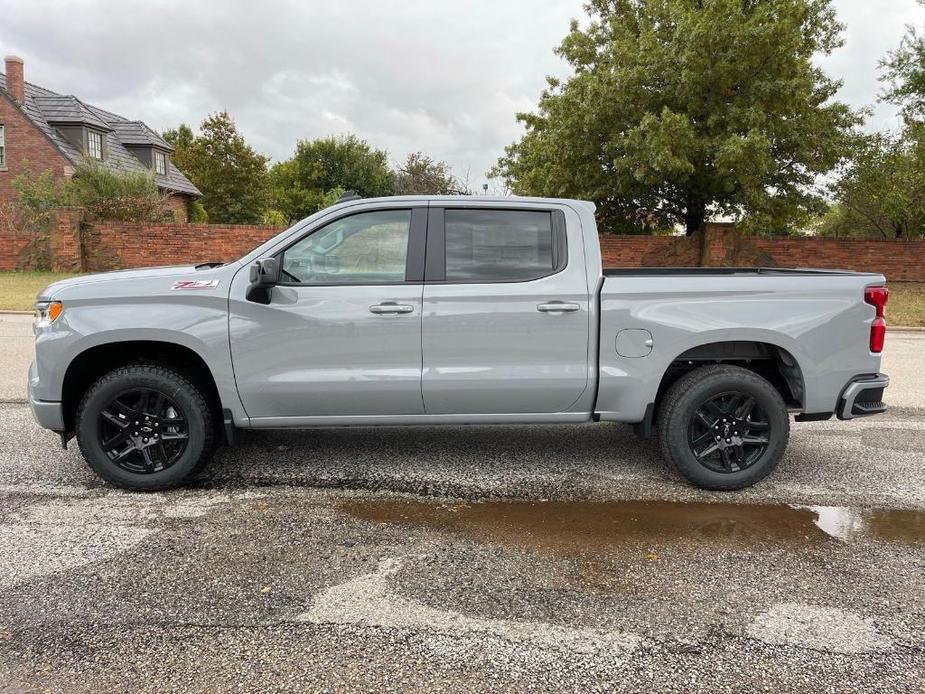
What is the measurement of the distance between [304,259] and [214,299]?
608mm

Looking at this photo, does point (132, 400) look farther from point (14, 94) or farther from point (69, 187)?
point (14, 94)

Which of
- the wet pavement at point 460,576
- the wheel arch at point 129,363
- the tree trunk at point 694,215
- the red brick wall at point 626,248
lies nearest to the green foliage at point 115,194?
the red brick wall at point 626,248

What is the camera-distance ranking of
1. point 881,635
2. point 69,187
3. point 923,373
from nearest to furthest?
point 881,635 < point 923,373 < point 69,187

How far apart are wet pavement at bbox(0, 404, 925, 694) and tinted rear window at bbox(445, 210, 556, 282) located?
1.41 meters

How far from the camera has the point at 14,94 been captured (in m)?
33.6

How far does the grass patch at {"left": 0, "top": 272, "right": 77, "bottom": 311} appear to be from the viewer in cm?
1509

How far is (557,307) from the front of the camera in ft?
14.5

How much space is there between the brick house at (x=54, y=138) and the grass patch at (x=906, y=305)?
84.9ft

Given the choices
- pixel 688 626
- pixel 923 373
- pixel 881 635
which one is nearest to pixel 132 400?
pixel 688 626

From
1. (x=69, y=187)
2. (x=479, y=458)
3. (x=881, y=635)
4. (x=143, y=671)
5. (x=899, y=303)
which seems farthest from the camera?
(x=69, y=187)

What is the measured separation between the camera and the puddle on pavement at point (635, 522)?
12.6ft

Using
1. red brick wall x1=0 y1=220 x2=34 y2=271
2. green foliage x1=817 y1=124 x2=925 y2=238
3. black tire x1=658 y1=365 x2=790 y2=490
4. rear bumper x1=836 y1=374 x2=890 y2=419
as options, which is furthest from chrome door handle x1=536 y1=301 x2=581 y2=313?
red brick wall x1=0 y1=220 x2=34 y2=271

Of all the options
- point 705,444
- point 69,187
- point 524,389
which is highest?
point 69,187

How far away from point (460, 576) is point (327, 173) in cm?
6051
